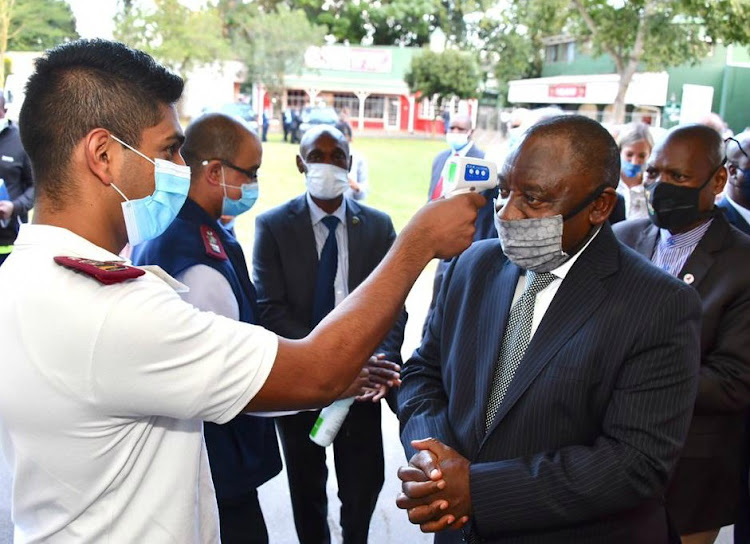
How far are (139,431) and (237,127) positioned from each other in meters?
1.54

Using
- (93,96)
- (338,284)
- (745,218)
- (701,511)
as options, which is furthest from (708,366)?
(93,96)

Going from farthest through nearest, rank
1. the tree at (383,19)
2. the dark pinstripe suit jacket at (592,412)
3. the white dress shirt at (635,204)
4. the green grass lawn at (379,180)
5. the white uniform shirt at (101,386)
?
1. the tree at (383,19)
2. the green grass lawn at (379,180)
3. the white dress shirt at (635,204)
4. the dark pinstripe suit jacket at (592,412)
5. the white uniform shirt at (101,386)

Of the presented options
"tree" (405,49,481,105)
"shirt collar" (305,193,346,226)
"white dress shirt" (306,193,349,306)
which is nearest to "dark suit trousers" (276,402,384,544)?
"white dress shirt" (306,193,349,306)

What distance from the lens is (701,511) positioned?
8.41 ft

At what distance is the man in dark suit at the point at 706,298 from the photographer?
2352 mm

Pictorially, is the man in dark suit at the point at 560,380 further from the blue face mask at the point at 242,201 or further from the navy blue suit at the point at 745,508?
the blue face mask at the point at 242,201

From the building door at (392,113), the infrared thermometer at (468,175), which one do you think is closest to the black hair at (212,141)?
the infrared thermometer at (468,175)

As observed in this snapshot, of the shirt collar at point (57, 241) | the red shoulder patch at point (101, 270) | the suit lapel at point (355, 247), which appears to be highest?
the shirt collar at point (57, 241)

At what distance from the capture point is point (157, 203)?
1.62 metres

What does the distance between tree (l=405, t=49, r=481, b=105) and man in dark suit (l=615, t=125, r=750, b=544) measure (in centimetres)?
3144

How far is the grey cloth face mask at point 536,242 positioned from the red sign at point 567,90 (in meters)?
26.0

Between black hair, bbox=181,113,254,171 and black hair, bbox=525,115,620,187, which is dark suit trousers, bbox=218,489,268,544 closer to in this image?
black hair, bbox=181,113,254,171

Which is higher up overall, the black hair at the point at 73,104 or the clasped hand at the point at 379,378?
the black hair at the point at 73,104

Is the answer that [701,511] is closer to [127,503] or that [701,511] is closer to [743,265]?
[743,265]
